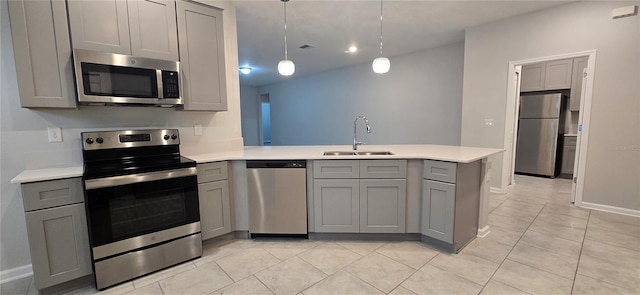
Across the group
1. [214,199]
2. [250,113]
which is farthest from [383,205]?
[250,113]

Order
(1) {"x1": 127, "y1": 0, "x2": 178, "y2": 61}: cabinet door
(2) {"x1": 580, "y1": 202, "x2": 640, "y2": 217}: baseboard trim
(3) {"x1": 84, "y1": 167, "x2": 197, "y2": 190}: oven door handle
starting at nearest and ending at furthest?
(3) {"x1": 84, "y1": 167, "x2": 197, "y2": 190}: oven door handle, (1) {"x1": 127, "y1": 0, "x2": 178, "y2": 61}: cabinet door, (2) {"x1": 580, "y1": 202, "x2": 640, "y2": 217}: baseboard trim

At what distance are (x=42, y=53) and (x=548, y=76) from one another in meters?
6.95

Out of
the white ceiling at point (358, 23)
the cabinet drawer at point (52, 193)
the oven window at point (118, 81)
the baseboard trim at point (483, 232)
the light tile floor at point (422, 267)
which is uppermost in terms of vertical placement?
the white ceiling at point (358, 23)

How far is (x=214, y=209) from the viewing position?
249 cm

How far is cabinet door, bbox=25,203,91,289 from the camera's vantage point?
1752mm

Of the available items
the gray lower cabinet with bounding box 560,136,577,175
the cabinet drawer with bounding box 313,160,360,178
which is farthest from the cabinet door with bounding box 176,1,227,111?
the gray lower cabinet with bounding box 560,136,577,175

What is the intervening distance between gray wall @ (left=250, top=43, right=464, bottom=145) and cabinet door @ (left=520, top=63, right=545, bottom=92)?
1584mm

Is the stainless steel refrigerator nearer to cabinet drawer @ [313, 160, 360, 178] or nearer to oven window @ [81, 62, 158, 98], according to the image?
cabinet drawer @ [313, 160, 360, 178]

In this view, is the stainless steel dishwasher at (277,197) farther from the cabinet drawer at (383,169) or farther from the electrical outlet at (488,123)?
the electrical outlet at (488,123)

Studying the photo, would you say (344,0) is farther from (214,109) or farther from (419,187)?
(419,187)

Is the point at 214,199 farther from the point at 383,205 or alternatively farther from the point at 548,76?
the point at 548,76

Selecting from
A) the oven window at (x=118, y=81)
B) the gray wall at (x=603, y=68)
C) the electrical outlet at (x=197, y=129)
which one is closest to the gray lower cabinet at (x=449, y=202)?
the gray wall at (x=603, y=68)

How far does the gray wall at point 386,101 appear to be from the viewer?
5.05 meters

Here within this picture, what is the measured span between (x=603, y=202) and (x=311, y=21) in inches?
168
